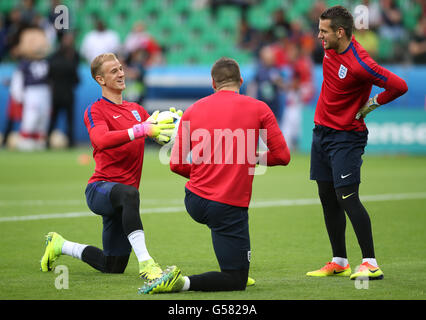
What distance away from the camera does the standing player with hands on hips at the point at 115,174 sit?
20.3 ft

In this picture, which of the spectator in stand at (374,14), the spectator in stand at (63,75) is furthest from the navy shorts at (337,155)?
the spectator in stand at (374,14)

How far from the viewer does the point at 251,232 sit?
29.7 ft

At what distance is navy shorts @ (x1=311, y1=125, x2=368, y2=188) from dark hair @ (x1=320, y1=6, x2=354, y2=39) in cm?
82

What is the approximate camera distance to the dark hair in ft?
21.2

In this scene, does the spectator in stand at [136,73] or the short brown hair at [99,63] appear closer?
the short brown hair at [99,63]

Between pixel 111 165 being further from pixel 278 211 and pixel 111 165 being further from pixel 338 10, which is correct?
pixel 278 211

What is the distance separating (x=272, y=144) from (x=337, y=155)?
99 cm

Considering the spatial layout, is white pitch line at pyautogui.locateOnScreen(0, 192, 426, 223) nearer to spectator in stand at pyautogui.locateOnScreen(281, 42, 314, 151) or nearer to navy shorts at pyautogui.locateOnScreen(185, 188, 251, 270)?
navy shorts at pyautogui.locateOnScreen(185, 188, 251, 270)

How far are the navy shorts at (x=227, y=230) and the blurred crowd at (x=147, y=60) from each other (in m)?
15.2

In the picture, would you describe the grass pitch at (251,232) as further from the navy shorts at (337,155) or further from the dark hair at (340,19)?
the dark hair at (340,19)

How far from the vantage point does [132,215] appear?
6.20m

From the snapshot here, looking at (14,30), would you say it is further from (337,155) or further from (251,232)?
(337,155)

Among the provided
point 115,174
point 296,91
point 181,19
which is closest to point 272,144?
point 115,174
